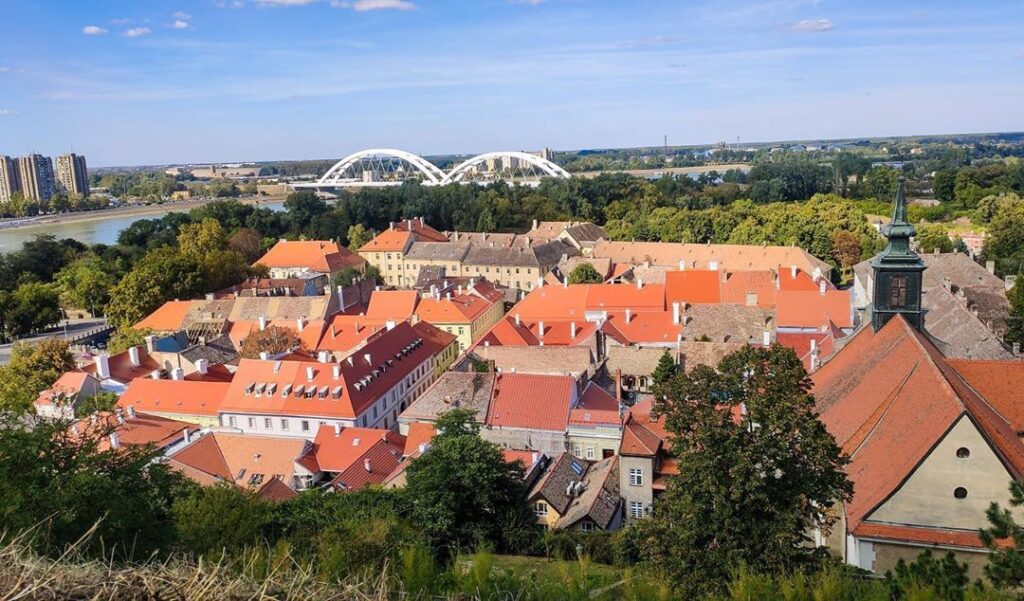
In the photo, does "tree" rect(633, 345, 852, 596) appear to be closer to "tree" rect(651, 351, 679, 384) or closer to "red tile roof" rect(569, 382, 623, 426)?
"red tile roof" rect(569, 382, 623, 426)

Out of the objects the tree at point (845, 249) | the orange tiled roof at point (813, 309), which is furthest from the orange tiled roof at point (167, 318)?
the tree at point (845, 249)

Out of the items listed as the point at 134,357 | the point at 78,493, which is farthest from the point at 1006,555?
the point at 134,357

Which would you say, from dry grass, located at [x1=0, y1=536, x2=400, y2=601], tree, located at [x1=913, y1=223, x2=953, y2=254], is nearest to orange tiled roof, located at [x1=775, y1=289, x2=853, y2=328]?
tree, located at [x1=913, y1=223, x2=953, y2=254]

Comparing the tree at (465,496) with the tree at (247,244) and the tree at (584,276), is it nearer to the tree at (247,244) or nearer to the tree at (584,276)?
the tree at (584,276)

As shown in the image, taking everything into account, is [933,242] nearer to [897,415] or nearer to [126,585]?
[897,415]

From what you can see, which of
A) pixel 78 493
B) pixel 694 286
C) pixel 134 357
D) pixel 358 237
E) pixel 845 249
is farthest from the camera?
pixel 358 237

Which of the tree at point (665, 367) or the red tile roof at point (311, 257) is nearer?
the tree at point (665, 367)

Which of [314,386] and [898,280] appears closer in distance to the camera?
[898,280]
